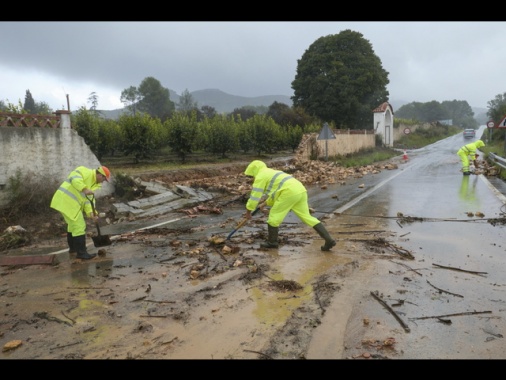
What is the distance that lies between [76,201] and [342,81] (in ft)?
115

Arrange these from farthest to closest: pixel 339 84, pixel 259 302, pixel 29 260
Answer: pixel 339 84
pixel 29 260
pixel 259 302

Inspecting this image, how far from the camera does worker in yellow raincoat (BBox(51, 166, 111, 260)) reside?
6207mm

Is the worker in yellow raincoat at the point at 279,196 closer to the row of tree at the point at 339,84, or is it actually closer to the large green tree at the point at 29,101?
the row of tree at the point at 339,84

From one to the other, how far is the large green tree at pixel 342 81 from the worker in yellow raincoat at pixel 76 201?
109ft

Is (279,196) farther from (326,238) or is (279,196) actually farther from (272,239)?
(326,238)

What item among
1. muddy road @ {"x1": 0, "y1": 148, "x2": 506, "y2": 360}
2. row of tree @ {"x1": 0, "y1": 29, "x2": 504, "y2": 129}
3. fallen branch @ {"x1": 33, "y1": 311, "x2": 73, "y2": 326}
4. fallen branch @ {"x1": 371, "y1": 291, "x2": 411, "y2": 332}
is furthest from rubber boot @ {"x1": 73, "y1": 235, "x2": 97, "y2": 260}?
row of tree @ {"x1": 0, "y1": 29, "x2": 504, "y2": 129}

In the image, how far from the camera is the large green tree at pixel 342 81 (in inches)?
1470

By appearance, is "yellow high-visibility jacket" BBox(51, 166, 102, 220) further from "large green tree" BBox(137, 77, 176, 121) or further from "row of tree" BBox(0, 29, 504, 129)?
"large green tree" BBox(137, 77, 176, 121)

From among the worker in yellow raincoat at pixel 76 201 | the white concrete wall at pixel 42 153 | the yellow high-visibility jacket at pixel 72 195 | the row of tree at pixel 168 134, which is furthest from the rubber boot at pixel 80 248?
the row of tree at pixel 168 134

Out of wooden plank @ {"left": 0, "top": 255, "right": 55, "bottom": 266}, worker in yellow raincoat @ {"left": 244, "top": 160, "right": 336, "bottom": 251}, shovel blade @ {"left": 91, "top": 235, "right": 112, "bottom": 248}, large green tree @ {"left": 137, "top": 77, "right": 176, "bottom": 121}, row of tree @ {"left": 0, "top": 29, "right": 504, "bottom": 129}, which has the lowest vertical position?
wooden plank @ {"left": 0, "top": 255, "right": 55, "bottom": 266}

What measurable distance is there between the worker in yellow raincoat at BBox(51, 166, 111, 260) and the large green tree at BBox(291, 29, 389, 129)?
33316 millimetres

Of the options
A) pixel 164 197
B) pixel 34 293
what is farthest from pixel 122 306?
pixel 164 197

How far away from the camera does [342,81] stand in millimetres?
37281

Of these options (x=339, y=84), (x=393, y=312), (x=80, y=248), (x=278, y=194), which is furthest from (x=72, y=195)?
(x=339, y=84)
